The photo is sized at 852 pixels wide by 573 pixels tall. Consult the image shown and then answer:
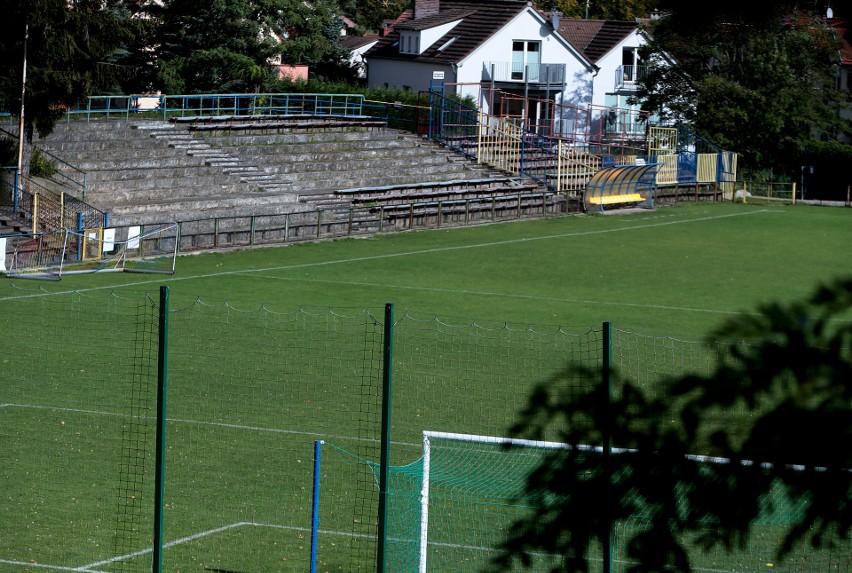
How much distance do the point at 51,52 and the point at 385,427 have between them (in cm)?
2582

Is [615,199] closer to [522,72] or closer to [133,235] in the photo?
[133,235]

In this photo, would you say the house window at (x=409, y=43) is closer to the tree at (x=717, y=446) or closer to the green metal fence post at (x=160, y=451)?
the green metal fence post at (x=160, y=451)

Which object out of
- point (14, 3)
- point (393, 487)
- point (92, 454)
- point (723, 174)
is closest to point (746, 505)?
point (393, 487)

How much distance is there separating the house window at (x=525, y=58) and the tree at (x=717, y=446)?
224 feet

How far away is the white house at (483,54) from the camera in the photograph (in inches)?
2685

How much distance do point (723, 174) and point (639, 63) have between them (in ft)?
84.9

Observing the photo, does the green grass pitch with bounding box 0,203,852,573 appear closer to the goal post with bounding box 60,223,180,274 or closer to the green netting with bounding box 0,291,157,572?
the green netting with bounding box 0,291,157,572

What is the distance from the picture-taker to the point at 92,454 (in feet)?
45.4

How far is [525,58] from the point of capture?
7019cm

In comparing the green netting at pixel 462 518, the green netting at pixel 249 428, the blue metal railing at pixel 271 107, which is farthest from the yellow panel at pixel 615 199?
the green netting at pixel 462 518

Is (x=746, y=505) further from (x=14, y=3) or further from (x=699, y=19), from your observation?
(x=14, y=3)

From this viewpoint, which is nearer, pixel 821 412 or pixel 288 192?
pixel 821 412

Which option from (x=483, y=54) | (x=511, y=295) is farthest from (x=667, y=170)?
(x=483, y=54)

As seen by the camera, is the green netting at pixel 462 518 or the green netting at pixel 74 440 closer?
the green netting at pixel 462 518
